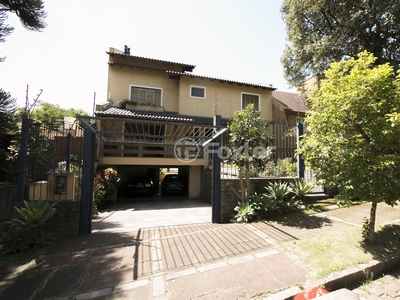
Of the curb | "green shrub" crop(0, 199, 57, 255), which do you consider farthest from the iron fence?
the curb

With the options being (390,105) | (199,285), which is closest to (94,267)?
(199,285)

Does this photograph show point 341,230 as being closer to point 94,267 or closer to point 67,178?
point 94,267

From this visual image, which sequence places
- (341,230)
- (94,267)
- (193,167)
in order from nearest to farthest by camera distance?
(94,267) < (341,230) < (193,167)

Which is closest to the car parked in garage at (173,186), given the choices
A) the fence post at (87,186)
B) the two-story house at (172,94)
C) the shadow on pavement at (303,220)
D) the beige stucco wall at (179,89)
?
the two-story house at (172,94)

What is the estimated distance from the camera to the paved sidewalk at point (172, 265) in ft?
8.59

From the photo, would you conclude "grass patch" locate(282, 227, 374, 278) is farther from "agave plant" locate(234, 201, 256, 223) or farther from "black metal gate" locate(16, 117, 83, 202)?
"black metal gate" locate(16, 117, 83, 202)

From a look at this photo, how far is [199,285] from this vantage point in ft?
8.91

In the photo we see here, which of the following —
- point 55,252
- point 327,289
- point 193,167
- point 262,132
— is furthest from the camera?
point 193,167

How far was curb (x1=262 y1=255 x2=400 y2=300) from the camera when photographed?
250 centimetres

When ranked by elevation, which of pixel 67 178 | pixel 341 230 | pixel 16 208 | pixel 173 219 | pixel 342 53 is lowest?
pixel 173 219

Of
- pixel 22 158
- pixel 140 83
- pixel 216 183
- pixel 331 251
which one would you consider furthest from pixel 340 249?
pixel 140 83

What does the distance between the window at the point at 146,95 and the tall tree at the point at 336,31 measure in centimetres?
979

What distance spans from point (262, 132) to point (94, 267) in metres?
5.63

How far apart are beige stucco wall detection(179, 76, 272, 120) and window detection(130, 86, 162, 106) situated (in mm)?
1792
